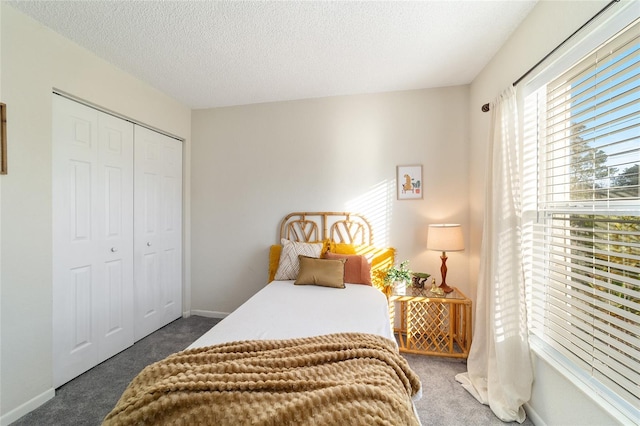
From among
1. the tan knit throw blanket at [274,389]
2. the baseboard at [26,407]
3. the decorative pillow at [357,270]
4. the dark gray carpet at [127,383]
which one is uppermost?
the decorative pillow at [357,270]

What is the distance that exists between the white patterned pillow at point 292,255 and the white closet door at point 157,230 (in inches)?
54.6

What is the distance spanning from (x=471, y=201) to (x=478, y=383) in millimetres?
1589

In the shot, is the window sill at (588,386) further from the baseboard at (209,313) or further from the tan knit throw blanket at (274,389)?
the baseboard at (209,313)

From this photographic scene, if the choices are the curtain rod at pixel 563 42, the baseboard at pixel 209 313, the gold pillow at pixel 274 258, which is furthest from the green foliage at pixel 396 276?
the baseboard at pixel 209 313

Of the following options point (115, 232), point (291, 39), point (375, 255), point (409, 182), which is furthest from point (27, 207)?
point (409, 182)

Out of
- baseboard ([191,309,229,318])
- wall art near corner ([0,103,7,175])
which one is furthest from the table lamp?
wall art near corner ([0,103,7,175])

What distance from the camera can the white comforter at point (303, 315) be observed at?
1486mm

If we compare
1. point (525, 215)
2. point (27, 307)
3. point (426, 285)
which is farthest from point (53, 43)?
point (426, 285)

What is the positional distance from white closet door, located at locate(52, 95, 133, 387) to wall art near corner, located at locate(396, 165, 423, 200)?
278 centimetres

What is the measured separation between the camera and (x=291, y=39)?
193cm

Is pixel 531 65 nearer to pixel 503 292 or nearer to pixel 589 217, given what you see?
pixel 589 217

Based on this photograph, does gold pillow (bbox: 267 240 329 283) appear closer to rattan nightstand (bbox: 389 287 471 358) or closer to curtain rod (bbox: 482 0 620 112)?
rattan nightstand (bbox: 389 287 471 358)

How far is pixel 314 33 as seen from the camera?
73.4 inches

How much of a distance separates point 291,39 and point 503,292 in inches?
94.4
